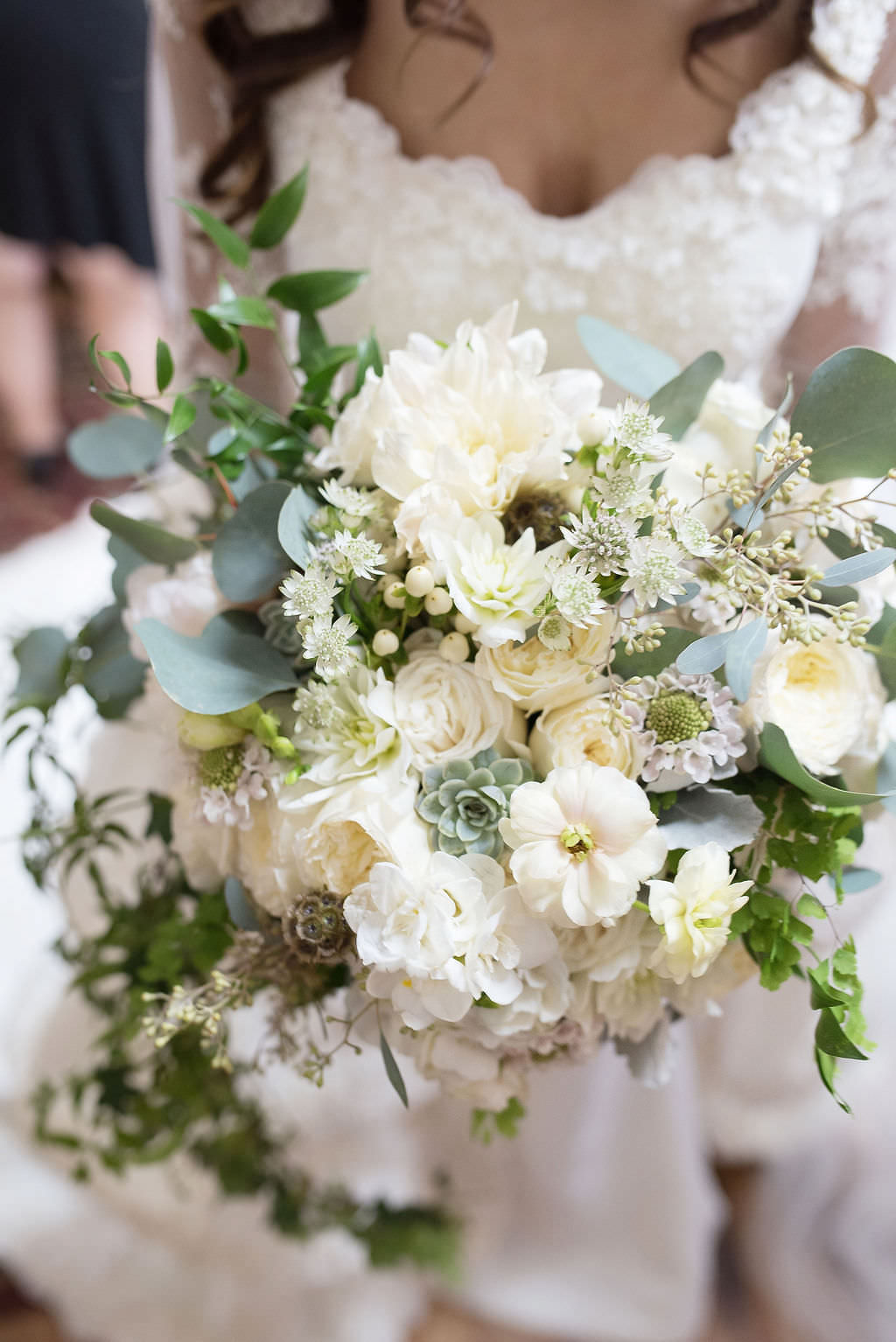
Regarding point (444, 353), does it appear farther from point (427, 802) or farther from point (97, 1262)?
point (97, 1262)

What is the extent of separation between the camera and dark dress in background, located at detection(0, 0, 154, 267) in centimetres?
234

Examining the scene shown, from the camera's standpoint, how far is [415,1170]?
1153 mm

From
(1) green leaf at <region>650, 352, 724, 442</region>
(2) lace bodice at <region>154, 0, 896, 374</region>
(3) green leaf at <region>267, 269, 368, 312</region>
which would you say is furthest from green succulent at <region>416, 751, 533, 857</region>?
(2) lace bodice at <region>154, 0, 896, 374</region>


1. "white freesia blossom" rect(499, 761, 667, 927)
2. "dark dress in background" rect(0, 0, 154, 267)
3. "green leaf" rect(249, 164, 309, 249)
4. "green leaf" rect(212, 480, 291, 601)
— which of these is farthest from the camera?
"dark dress in background" rect(0, 0, 154, 267)

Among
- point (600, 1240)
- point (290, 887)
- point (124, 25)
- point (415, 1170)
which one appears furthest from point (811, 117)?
point (124, 25)

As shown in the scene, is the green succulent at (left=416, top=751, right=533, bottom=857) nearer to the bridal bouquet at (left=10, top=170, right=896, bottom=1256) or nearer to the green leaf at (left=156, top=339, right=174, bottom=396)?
the bridal bouquet at (left=10, top=170, right=896, bottom=1256)

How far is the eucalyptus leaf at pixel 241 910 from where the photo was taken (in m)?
0.56

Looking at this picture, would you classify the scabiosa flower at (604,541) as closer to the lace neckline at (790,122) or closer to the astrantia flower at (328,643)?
the astrantia flower at (328,643)

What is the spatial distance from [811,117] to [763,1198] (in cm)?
133

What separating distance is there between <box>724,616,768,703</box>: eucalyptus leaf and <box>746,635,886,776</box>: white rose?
1.1 inches

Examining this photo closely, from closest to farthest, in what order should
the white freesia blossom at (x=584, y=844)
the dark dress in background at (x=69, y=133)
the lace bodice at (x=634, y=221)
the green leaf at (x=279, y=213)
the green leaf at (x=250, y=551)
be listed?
the white freesia blossom at (x=584, y=844) < the green leaf at (x=250, y=551) < the green leaf at (x=279, y=213) < the lace bodice at (x=634, y=221) < the dark dress in background at (x=69, y=133)

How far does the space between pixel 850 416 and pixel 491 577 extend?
216 mm

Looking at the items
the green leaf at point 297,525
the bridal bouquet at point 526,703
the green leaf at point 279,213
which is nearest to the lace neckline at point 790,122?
the green leaf at point 279,213

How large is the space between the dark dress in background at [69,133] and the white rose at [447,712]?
2201mm
